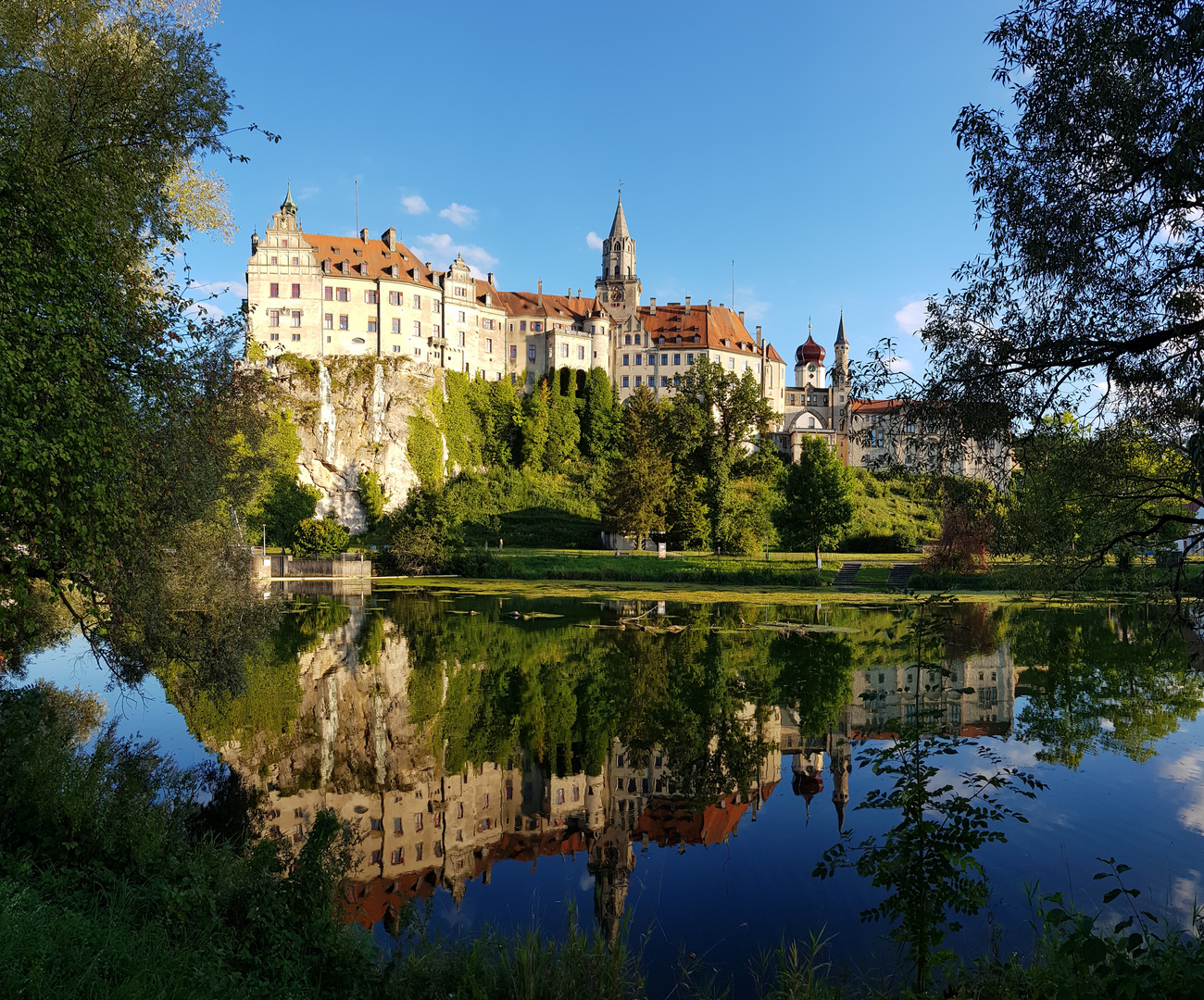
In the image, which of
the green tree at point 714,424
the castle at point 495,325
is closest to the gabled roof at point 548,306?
the castle at point 495,325

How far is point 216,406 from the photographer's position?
13125 mm

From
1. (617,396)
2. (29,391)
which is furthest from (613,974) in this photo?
(617,396)

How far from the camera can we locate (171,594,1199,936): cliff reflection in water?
11.8m

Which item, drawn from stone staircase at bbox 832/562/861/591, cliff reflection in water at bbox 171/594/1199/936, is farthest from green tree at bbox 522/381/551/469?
cliff reflection in water at bbox 171/594/1199/936

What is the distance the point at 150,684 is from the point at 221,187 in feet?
41.9

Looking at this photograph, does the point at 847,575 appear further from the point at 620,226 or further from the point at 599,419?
the point at 620,226

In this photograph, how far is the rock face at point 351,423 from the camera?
65812 millimetres

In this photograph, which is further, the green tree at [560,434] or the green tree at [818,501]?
the green tree at [560,434]

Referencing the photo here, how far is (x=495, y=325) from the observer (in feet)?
272

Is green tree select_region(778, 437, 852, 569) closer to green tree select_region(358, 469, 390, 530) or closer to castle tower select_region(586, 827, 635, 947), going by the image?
green tree select_region(358, 469, 390, 530)

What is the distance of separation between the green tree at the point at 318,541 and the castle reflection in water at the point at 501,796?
39047 millimetres

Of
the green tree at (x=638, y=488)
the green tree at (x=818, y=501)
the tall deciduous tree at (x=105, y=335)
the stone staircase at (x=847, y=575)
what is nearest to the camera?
the tall deciduous tree at (x=105, y=335)

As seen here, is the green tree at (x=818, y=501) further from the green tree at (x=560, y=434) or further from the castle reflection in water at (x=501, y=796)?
the castle reflection in water at (x=501, y=796)

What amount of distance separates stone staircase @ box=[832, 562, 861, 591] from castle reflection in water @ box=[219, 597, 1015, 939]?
2865 cm
